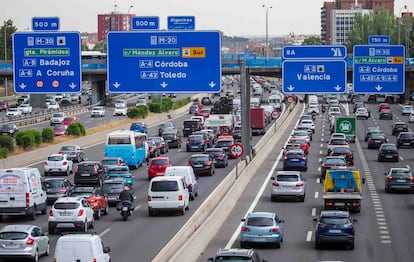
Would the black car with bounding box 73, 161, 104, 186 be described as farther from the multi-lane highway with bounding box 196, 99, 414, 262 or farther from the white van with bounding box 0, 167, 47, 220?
the white van with bounding box 0, 167, 47, 220

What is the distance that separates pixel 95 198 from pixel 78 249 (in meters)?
15.7

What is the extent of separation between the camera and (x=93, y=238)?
26.2 meters

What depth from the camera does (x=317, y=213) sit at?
4281 cm

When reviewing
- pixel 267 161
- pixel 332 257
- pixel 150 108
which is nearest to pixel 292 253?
pixel 332 257

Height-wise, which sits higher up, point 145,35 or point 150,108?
point 145,35

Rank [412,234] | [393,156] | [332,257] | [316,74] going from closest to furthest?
[332,257] < [412,234] < [316,74] < [393,156]

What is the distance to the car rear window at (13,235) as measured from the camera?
3067cm

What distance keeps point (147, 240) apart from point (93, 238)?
888 cm

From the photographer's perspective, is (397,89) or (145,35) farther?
(397,89)

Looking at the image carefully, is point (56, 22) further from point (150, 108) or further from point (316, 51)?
point (150, 108)

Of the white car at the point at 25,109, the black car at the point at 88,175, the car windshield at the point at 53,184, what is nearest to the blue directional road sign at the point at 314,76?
the car windshield at the point at 53,184

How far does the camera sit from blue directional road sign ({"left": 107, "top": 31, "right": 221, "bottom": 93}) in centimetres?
3416

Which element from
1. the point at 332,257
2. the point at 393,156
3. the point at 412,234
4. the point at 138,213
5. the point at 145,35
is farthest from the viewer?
the point at 393,156

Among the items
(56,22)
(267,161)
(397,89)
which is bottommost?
(267,161)
